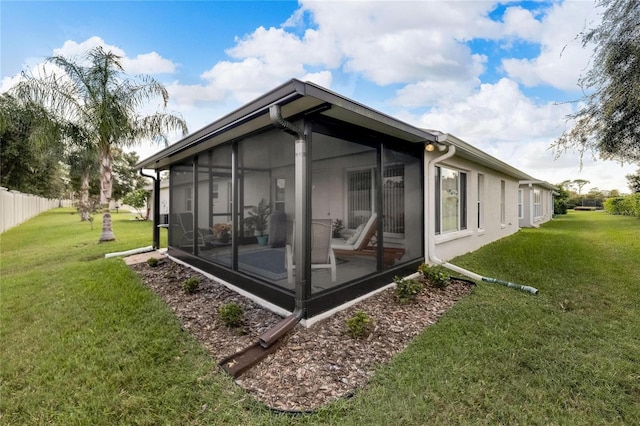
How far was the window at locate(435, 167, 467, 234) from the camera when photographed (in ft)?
21.7

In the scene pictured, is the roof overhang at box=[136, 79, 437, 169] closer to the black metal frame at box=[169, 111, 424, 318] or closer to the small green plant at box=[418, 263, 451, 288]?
the black metal frame at box=[169, 111, 424, 318]

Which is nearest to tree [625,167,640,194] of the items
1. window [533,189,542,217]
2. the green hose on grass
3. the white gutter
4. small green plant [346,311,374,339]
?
window [533,189,542,217]

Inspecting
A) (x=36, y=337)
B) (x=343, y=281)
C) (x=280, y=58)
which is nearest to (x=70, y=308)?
(x=36, y=337)

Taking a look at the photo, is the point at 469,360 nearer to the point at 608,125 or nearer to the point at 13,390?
the point at 13,390

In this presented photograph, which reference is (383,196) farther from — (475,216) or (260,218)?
(475,216)

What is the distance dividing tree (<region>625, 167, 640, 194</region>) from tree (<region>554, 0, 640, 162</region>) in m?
27.0

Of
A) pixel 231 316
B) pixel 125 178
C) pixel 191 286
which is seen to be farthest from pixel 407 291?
pixel 125 178

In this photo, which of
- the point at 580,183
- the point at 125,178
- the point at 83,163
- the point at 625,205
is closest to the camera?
the point at 83,163

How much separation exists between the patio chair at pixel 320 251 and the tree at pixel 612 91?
6.20m

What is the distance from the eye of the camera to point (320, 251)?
4172 millimetres

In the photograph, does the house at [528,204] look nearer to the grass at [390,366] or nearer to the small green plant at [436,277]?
the grass at [390,366]

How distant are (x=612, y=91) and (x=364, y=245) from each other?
622 cm

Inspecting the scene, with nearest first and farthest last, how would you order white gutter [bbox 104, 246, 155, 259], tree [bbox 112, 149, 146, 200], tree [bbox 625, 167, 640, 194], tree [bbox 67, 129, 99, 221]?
white gutter [bbox 104, 246, 155, 259] < tree [bbox 67, 129, 99, 221] < tree [bbox 625, 167, 640, 194] < tree [bbox 112, 149, 146, 200]

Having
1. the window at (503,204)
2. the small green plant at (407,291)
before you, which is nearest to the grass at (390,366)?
the small green plant at (407,291)
